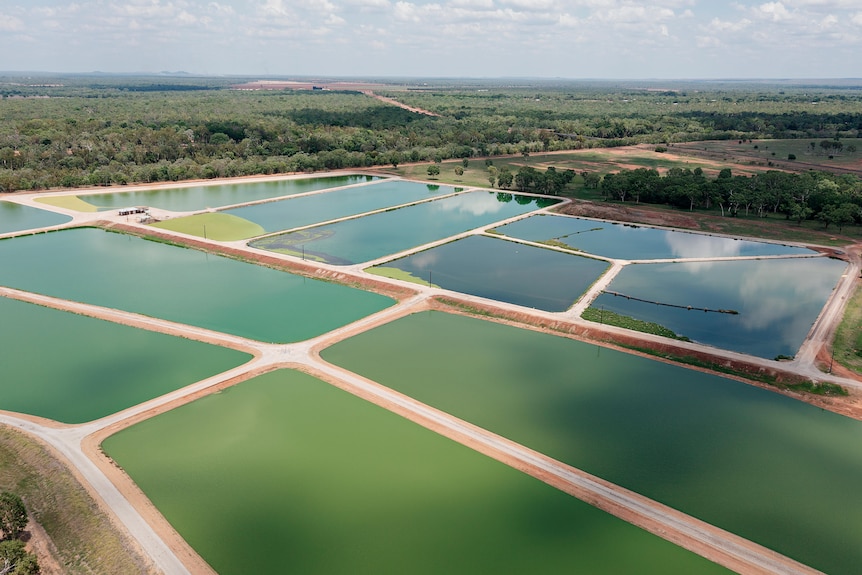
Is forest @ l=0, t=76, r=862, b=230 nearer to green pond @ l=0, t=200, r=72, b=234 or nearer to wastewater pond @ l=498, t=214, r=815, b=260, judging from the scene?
green pond @ l=0, t=200, r=72, b=234

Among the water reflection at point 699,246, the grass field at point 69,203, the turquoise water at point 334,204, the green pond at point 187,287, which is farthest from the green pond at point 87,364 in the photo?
the water reflection at point 699,246

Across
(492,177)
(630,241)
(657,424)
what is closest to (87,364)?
(657,424)

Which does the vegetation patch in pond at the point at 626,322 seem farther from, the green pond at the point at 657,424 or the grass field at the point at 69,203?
the grass field at the point at 69,203

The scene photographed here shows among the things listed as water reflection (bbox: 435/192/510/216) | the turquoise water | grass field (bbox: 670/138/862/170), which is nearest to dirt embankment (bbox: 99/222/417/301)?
the turquoise water

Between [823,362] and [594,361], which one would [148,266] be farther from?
[823,362]

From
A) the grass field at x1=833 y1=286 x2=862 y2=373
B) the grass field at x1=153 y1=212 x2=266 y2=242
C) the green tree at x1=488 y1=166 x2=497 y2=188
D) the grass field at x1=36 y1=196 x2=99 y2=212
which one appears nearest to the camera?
the grass field at x1=833 y1=286 x2=862 y2=373
